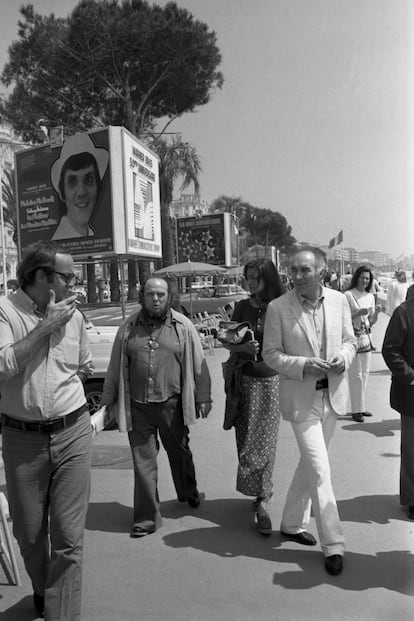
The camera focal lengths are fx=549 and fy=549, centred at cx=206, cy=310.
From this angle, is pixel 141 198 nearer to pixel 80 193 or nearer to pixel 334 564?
pixel 80 193

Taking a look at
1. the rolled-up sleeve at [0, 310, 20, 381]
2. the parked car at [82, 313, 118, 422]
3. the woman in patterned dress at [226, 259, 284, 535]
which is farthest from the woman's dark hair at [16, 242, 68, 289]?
the parked car at [82, 313, 118, 422]

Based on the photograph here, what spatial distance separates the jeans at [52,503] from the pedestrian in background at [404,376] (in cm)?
221

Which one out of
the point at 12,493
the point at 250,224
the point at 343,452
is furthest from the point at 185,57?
the point at 250,224

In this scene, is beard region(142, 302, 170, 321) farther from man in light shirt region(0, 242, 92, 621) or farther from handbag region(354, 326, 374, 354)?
handbag region(354, 326, 374, 354)

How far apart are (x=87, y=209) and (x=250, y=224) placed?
81226 mm

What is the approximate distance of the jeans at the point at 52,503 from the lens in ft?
8.03

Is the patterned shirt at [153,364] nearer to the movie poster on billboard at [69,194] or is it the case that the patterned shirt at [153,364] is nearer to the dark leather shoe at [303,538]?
the dark leather shoe at [303,538]

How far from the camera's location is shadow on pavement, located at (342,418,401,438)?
581 cm

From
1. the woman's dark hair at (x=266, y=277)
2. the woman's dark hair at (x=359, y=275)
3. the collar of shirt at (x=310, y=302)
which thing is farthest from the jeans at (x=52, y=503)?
the woman's dark hair at (x=359, y=275)

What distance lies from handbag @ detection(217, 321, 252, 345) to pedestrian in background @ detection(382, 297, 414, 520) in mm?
958

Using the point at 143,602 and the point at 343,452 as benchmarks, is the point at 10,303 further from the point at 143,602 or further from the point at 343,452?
the point at 343,452

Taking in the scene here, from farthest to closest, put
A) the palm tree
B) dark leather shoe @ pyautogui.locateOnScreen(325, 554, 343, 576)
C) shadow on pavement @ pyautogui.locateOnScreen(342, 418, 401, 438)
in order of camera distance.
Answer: the palm tree → shadow on pavement @ pyautogui.locateOnScreen(342, 418, 401, 438) → dark leather shoe @ pyautogui.locateOnScreen(325, 554, 343, 576)

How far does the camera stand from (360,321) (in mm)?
6395

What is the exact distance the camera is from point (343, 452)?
5148 mm
